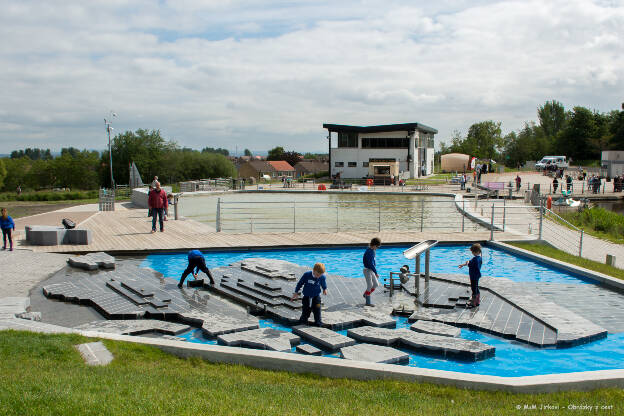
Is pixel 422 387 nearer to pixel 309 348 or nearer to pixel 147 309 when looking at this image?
pixel 309 348

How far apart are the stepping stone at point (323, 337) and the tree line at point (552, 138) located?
7672 centimetres

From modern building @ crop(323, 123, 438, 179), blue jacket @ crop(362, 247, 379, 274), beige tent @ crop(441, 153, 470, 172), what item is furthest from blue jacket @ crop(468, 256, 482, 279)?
beige tent @ crop(441, 153, 470, 172)

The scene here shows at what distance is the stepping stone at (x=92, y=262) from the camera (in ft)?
44.0

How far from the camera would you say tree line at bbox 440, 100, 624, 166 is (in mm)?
78625

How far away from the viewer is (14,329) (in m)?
7.66

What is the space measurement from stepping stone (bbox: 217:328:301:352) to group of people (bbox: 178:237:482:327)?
781 mm

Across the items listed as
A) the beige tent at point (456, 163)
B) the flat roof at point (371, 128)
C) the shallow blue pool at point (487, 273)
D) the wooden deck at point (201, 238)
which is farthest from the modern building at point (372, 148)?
the shallow blue pool at point (487, 273)

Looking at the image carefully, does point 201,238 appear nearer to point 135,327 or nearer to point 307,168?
point 135,327

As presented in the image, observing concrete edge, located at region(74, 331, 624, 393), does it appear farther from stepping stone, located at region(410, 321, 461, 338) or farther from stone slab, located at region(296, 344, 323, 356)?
stepping stone, located at region(410, 321, 461, 338)

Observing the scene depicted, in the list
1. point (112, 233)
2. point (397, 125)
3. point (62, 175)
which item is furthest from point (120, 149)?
point (112, 233)

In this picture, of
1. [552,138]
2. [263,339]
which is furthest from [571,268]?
[552,138]

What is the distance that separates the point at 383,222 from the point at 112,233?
12.9 metres

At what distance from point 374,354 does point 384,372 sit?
117 centimetres

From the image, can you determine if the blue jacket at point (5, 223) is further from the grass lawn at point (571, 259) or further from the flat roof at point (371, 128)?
the flat roof at point (371, 128)
